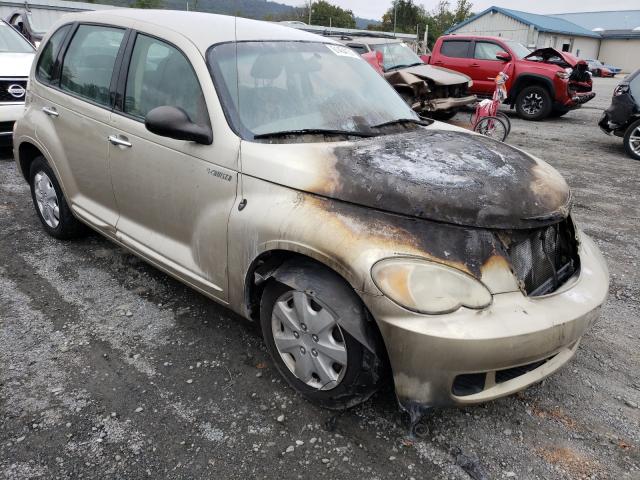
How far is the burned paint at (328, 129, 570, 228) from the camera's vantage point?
2283 mm

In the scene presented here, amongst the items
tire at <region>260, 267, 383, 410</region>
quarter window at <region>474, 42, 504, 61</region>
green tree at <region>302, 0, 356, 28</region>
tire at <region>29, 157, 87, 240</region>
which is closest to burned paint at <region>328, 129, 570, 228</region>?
tire at <region>260, 267, 383, 410</region>

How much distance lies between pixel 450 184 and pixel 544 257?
65 cm

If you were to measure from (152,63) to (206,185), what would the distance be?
3.27 feet

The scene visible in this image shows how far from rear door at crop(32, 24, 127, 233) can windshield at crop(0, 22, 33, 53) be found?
4646 millimetres

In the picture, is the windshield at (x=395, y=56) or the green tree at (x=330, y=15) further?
the green tree at (x=330, y=15)

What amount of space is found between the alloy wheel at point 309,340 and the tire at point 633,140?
8.39 metres

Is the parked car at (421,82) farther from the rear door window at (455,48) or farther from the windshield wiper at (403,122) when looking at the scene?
the windshield wiper at (403,122)

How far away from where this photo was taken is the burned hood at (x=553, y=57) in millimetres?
12258

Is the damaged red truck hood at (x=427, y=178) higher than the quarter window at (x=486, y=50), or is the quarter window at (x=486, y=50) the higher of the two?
the quarter window at (x=486, y=50)

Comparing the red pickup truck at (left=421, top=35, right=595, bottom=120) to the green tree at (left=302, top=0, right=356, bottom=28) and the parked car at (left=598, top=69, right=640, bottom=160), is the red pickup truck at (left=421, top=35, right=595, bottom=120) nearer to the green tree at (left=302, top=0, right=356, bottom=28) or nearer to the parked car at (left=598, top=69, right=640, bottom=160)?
the parked car at (left=598, top=69, right=640, bottom=160)

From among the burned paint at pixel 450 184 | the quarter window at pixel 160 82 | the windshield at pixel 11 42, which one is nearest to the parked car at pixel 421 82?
the windshield at pixel 11 42

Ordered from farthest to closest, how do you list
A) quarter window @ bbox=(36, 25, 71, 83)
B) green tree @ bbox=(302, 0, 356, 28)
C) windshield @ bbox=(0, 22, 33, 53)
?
1. green tree @ bbox=(302, 0, 356, 28)
2. windshield @ bbox=(0, 22, 33, 53)
3. quarter window @ bbox=(36, 25, 71, 83)

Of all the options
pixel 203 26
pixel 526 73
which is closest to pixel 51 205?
pixel 203 26

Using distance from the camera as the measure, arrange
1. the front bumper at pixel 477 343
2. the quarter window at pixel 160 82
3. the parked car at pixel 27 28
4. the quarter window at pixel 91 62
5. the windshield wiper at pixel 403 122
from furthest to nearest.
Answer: the parked car at pixel 27 28
the quarter window at pixel 91 62
the windshield wiper at pixel 403 122
the quarter window at pixel 160 82
the front bumper at pixel 477 343
